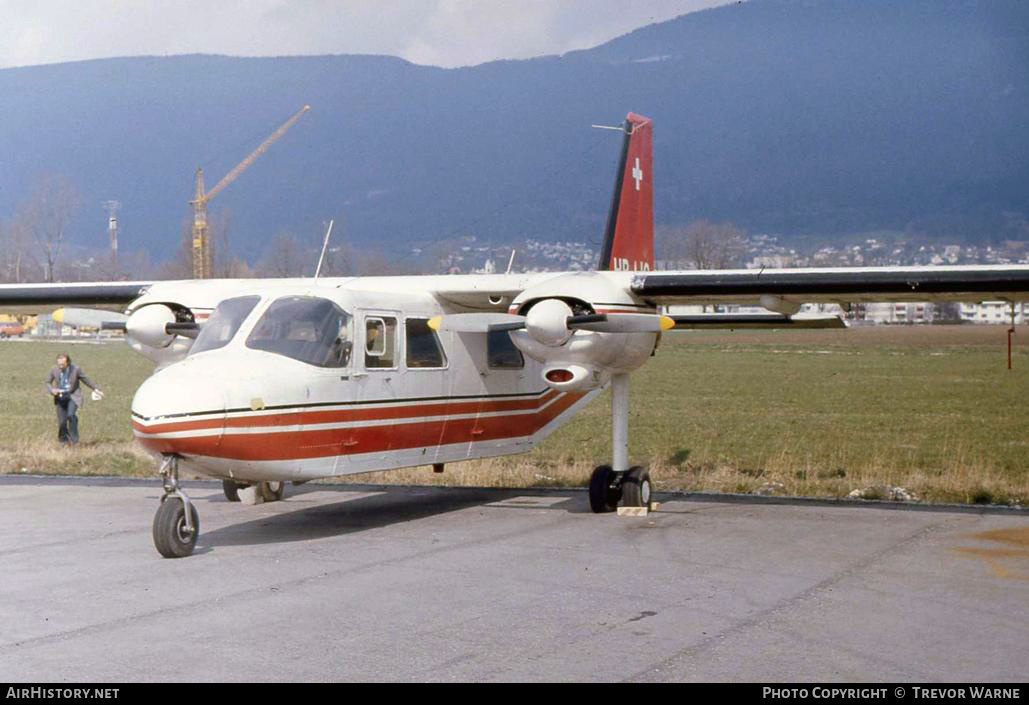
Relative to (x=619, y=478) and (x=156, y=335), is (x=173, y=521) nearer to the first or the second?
(x=156, y=335)

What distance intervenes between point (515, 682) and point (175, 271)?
71.1 m

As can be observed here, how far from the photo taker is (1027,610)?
8766 millimetres

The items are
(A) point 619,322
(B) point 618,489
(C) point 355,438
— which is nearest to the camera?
(C) point 355,438

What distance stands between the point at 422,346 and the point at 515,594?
16.2ft

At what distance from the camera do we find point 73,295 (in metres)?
16.1

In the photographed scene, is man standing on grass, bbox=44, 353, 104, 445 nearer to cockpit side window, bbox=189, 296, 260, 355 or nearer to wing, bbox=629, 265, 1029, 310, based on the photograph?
cockpit side window, bbox=189, 296, 260, 355

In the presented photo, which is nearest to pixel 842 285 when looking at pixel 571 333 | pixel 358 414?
pixel 571 333

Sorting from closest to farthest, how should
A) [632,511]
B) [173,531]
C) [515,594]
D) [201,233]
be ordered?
[515,594] < [173,531] < [632,511] < [201,233]

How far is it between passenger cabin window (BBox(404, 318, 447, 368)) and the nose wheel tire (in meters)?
3.30

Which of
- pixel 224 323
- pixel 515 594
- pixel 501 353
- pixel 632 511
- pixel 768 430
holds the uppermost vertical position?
pixel 224 323

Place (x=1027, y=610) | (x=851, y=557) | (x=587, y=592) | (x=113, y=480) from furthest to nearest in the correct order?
1. (x=113, y=480)
2. (x=851, y=557)
3. (x=587, y=592)
4. (x=1027, y=610)

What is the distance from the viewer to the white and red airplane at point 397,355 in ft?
36.4
